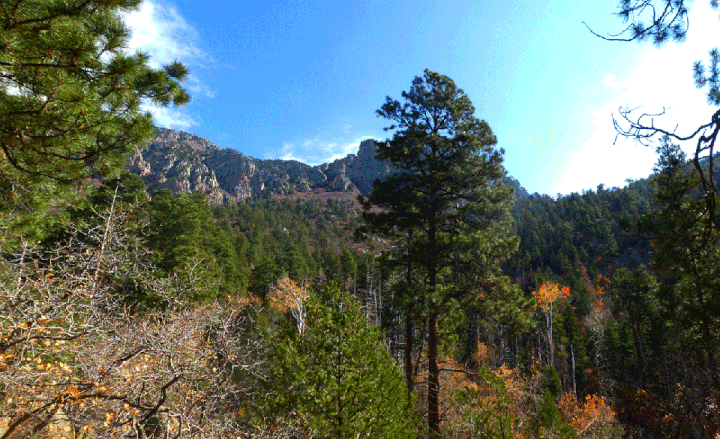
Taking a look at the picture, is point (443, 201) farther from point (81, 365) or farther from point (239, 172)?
point (239, 172)

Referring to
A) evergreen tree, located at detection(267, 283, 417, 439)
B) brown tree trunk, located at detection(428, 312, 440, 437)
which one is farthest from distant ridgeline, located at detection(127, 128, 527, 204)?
evergreen tree, located at detection(267, 283, 417, 439)

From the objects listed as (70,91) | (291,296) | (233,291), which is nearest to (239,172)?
(233,291)

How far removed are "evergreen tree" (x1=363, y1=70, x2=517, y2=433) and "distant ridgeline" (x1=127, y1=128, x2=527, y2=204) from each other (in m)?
131

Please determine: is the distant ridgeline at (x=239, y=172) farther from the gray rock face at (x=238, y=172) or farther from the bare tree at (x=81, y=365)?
the bare tree at (x=81, y=365)

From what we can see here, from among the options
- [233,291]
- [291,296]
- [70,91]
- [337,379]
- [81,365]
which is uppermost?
[70,91]

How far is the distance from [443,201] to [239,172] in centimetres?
16001

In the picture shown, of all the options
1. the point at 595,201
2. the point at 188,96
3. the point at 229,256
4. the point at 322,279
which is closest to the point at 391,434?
the point at 188,96

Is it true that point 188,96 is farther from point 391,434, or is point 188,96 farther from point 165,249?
point 165,249

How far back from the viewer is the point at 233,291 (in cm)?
2156

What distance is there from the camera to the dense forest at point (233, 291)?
8.91 ft

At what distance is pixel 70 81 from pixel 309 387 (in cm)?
431

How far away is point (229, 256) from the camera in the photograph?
2411cm

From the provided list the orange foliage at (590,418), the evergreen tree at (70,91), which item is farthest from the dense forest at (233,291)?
the orange foliage at (590,418)

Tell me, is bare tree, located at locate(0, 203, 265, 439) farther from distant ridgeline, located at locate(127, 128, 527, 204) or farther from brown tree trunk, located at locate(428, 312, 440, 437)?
distant ridgeline, located at locate(127, 128, 527, 204)
